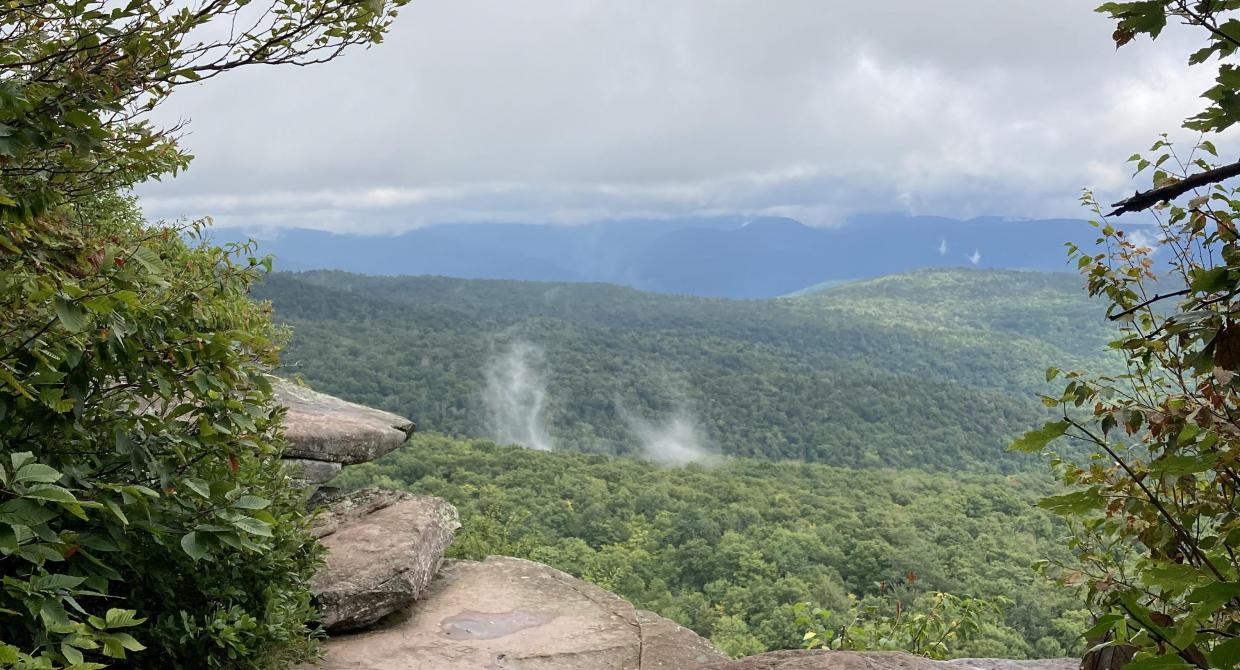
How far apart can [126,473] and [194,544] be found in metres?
1.28

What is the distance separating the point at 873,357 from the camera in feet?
491

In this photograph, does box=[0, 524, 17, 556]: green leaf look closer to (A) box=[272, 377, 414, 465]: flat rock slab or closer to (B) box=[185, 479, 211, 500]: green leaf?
(B) box=[185, 479, 211, 500]: green leaf

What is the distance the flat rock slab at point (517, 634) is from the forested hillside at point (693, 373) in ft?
175

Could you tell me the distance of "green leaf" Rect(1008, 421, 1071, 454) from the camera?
196cm

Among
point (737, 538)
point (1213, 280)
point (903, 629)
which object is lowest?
point (737, 538)

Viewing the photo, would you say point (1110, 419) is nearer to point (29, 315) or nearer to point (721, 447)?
point (29, 315)

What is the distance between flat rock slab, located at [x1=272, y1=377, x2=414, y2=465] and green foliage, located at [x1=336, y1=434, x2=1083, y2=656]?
1633mm

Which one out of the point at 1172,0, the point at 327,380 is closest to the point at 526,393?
the point at 327,380

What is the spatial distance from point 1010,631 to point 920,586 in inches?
344

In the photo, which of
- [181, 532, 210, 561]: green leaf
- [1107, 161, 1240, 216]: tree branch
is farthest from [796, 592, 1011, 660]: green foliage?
[1107, 161, 1240, 216]: tree branch

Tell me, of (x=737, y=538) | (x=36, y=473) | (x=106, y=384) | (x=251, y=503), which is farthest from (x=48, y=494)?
(x=737, y=538)

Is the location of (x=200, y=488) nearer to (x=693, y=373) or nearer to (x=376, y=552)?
(x=376, y=552)

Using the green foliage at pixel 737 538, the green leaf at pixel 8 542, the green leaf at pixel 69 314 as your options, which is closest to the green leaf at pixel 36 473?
the green leaf at pixel 8 542

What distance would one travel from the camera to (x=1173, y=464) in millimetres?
1618
